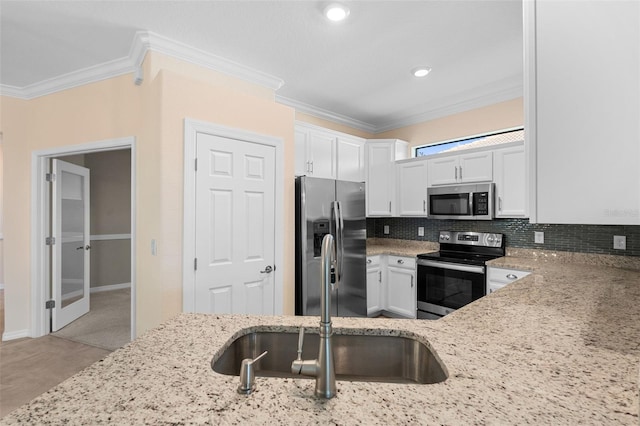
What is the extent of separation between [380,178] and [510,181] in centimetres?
152

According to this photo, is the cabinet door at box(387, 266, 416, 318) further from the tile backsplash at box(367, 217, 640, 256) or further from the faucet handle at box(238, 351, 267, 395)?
the faucet handle at box(238, 351, 267, 395)

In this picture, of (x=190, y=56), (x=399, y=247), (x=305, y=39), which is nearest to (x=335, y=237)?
(x=399, y=247)

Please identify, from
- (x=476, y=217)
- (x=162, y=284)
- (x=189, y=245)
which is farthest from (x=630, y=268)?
(x=162, y=284)

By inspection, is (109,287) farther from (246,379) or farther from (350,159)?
(246,379)

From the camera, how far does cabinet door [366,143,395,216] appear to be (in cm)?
417

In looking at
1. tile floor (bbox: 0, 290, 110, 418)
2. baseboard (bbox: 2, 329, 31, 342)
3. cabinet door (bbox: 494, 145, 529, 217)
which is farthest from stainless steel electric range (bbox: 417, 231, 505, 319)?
baseboard (bbox: 2, 329, 31, 342)

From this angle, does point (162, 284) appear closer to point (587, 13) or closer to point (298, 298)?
point (298, 298)

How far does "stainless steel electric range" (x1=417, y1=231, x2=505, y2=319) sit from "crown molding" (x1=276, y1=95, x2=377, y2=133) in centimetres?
196

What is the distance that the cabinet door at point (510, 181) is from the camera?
307 centimetres

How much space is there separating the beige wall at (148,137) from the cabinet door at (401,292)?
4.71ft

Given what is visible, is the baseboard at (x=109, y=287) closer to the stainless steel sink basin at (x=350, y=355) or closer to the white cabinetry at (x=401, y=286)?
the white cabinetry at (x=401, y=286)

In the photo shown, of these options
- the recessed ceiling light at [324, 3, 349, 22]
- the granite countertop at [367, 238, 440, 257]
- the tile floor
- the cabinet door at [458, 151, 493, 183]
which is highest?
the recessed ceiling light at [324, 3, 349, 22]

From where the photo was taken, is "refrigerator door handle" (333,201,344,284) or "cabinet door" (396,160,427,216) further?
"cabinet door" (396,160,427,216)

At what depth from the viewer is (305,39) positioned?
2438 millimetres
